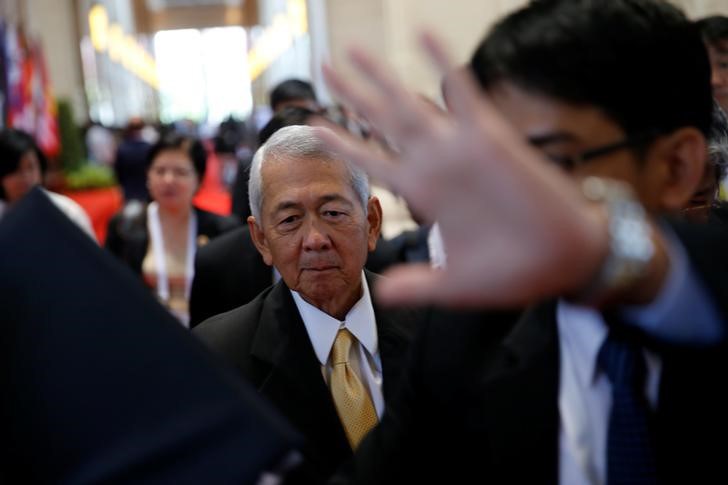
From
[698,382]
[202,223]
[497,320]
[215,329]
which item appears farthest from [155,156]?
[698,382]

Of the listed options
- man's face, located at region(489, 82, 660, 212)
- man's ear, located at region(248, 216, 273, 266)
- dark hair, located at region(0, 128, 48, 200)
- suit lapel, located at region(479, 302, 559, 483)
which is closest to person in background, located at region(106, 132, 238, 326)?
dark hair, located at region(0, 128, 48, 200)

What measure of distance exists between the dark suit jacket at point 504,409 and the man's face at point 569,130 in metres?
0.17

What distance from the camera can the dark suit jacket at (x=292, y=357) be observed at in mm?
1935

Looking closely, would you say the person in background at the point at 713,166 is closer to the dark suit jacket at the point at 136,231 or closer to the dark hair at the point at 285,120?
the dark hair at the point at 285,120

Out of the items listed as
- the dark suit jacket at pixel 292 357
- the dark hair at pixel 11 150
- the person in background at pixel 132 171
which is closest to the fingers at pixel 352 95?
the dark suit jacket at pixel 292 357

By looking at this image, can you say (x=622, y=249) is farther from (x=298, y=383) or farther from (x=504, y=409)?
(x=298, y=383)

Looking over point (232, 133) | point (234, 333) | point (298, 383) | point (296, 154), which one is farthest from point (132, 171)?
point (232, 133)

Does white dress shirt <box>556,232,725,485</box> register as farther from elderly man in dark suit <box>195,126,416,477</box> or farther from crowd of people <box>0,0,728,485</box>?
elderly man in dark suit <box>195,126,416,477</box>

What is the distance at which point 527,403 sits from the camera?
1251 mm

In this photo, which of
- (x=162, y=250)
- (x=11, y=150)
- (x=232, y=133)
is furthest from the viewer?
(x=232, y=133)

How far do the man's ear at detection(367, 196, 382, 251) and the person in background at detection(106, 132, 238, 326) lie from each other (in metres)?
2.01

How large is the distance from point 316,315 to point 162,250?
8.17ft

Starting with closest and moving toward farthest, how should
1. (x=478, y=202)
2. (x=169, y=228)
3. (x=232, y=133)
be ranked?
(x=478, y=202)
(x=169, y=228)
(x=232, y=133)

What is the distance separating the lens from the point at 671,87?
123 cm
